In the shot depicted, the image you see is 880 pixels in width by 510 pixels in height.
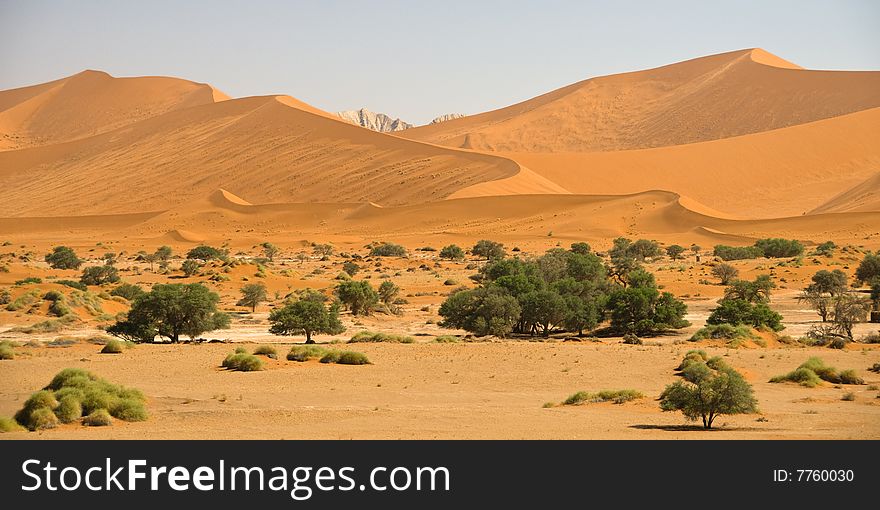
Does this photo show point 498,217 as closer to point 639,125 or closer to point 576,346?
point 576,346

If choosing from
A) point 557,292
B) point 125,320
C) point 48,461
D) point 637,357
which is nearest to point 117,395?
point 48,461

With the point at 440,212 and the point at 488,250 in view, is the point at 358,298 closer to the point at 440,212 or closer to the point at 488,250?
the point at 488,250

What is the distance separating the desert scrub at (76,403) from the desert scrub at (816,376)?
13.2 m

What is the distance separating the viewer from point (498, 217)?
300ft

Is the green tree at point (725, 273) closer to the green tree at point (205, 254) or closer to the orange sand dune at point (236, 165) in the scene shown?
the green tree at point (205, 254)

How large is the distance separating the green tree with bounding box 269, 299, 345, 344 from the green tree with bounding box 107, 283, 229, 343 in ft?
6.76

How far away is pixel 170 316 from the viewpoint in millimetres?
31312

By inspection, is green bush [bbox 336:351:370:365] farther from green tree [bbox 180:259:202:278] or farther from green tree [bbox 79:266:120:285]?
green tree [bbox 180:259:202:278]

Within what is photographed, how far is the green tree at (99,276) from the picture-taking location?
46875 mm

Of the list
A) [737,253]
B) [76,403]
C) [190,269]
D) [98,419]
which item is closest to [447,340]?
[76,403]

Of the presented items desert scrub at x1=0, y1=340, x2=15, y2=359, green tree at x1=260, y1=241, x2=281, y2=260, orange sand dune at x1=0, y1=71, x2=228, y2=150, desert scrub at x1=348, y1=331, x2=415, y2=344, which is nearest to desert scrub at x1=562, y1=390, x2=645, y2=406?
desert scrub at x1=348, y1=331, x2=415, y2=344

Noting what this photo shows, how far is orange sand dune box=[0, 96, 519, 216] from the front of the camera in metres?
112

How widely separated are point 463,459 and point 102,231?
3533 inches

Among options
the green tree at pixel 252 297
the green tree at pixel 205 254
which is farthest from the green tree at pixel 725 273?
the green tree at pixel 205 254
